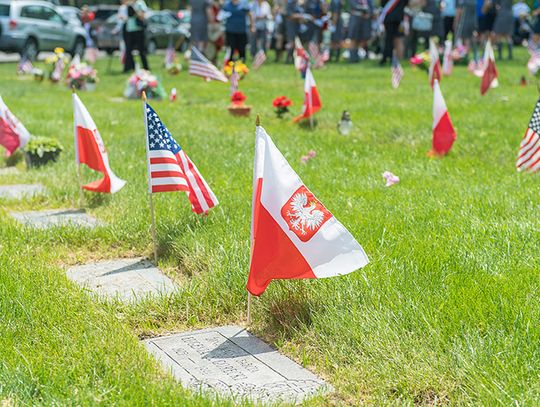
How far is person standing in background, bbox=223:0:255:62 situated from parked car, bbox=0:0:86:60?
7626 mm

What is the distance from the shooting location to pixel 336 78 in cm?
1719

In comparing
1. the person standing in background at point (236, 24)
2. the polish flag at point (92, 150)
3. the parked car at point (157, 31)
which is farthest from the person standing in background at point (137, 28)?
the parked car at point (157, 31)

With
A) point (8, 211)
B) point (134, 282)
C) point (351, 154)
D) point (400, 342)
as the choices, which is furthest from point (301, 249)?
point (351, 154)

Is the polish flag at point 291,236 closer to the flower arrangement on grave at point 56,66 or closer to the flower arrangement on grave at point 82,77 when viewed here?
the flower arrangement on grave at point 82,77

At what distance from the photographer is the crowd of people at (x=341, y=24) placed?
18.8 meters

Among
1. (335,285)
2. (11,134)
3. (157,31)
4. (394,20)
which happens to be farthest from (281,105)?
(157,31)

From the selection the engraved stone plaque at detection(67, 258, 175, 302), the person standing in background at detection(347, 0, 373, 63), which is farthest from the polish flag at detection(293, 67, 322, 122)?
the person standing in background at detection(347, 0, 373, 63)

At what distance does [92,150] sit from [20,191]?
111 centimetres

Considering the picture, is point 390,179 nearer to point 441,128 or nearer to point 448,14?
point 441,128

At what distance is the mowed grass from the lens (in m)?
3.04

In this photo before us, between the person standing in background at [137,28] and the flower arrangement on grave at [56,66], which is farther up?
the person standing in background at [137,28]

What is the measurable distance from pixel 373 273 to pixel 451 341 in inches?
30.9

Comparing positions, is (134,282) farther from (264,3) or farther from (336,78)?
(264,3)

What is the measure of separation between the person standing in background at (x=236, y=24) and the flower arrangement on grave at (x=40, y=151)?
11.4 metres
